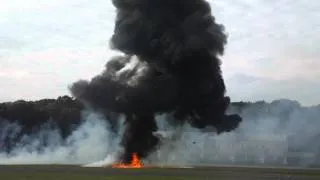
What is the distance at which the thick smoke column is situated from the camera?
101625 mm

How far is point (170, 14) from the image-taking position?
10400 cm

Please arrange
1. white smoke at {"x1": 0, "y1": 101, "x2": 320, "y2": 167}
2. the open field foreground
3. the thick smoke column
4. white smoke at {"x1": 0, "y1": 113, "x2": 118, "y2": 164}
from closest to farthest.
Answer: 1. the open field foreground
2. the thick smoke column
3. white smoke at {"x1": 0, "y1": 101, "x2": 320, "y2": 167}
4. white smoke at {"x1": 0, "y1": 113, "x2": 118, "y2": 164}

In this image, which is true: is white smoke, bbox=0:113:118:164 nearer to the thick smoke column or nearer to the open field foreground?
the thick smoke column

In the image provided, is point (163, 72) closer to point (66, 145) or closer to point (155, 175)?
point (155, 175)

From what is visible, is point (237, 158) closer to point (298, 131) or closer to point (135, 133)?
point (298, 131)

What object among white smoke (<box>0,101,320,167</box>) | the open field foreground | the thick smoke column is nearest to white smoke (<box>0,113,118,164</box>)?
white smoke (<box>0,101,320,167</box>)

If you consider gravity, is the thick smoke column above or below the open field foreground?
above

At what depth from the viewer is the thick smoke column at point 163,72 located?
101625 mm

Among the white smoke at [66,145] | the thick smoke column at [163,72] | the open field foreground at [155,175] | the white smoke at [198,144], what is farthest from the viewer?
the white smoke at [66,145]

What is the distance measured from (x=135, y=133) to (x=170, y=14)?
22.4m

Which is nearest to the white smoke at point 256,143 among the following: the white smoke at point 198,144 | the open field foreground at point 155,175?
the white smoke at point 198,144

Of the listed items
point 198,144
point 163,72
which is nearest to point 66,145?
point 198,144

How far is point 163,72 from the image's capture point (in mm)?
101750

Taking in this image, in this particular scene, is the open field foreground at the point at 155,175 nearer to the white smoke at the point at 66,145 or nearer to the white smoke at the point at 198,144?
the white smoke at the point at 198,144
